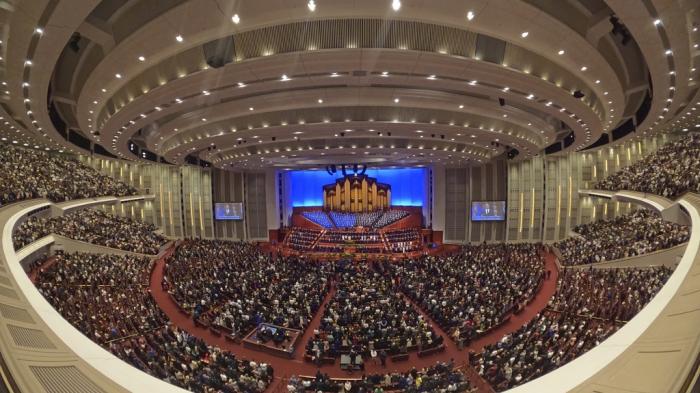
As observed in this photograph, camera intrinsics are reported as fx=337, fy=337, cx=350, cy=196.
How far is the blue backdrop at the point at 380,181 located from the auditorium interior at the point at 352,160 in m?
9.24

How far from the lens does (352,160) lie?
26.0 meters

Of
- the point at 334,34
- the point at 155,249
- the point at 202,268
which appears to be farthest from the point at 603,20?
the point at 155,249

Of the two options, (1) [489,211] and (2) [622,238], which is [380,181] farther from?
(2) [622,238]

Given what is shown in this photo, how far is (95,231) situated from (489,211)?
29.2 metres

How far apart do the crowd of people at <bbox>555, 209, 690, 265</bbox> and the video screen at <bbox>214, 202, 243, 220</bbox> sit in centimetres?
2640

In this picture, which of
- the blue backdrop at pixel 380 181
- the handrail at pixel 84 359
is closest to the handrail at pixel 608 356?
the handrail at pixel 84 359

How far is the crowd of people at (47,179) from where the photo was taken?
16.2m

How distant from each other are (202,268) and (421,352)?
1333 centimetres

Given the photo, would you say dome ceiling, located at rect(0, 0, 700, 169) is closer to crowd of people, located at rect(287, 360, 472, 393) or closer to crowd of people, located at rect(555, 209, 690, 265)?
crowd of people, located at rect(555, 209, 690, 265)

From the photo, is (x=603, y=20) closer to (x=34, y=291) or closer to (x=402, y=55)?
(x=402, y=55)

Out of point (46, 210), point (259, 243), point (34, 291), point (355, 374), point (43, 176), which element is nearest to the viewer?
point (34, 291)

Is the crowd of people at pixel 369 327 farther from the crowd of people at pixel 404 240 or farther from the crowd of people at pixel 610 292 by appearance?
the crowd of people at pixel 404 240

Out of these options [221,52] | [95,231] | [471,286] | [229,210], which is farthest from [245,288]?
[229,210]

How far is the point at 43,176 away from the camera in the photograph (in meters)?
20.6
